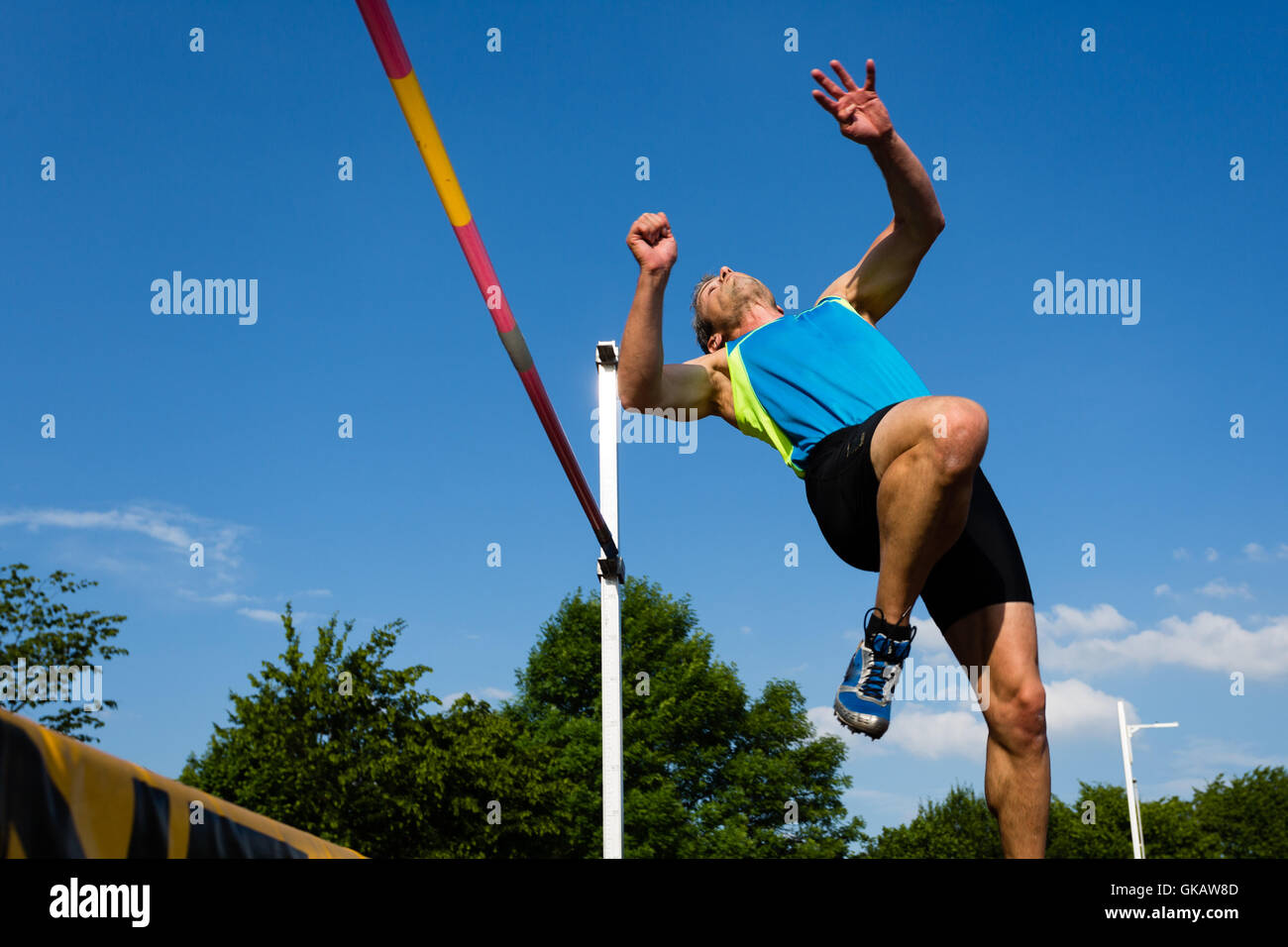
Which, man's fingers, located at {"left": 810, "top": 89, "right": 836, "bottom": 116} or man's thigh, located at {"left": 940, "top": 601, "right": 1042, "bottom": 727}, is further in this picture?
man's fingers, located at {"left": 810, "top": 89, "right": 836, "bottom": 116}

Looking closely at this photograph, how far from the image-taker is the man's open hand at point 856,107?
8.50ft

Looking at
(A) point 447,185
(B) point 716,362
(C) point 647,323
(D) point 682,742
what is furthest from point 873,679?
(D) point 682,742

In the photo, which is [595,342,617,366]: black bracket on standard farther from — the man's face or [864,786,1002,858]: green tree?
[864,786,1002,858]: green tree

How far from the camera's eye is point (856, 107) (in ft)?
8.60

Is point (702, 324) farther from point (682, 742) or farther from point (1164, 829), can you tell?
point (1164, 829)

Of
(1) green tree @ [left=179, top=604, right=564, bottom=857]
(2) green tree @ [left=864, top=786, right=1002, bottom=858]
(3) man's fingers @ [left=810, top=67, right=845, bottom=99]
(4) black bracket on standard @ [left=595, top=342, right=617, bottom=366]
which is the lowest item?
(2) green tree @ [left=864, top=786, right=1002, bottom=858]

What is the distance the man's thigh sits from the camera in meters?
2.38

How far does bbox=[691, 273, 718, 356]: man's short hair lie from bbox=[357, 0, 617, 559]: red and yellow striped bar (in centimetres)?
54

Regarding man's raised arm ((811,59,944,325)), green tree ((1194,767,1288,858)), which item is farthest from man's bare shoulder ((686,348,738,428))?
green tree ((1194,767,1288,858))

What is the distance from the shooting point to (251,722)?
20.6 meters

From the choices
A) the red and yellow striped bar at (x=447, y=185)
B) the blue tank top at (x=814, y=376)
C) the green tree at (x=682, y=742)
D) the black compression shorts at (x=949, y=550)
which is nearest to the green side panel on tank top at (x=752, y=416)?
the blue tank top at (x=814, y=376)
